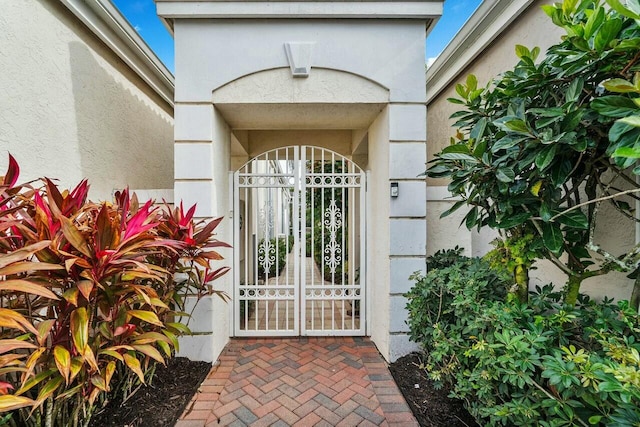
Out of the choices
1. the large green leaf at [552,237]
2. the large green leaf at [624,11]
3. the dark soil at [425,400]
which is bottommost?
the dark soil at [425,400]

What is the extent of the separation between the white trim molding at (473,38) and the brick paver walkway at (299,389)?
184 inches

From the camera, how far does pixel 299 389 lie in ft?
9.69

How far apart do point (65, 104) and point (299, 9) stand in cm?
297

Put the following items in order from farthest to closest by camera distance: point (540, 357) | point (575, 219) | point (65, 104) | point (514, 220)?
1. point (65, 104)
2. point (514, 220)
3. point (575, 219)
4. point (540, 357)

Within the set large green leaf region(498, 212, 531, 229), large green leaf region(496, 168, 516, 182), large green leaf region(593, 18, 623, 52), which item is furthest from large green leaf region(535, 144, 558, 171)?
large green leaf region(593, 18, 623, 52)

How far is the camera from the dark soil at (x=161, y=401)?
2426 millimetres

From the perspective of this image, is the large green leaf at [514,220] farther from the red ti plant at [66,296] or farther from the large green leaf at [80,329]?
the large green leaf at [80,329]

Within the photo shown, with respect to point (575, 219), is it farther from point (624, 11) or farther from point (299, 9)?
point (299, 9)

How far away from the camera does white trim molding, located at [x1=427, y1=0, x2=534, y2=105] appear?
3441 millimetres

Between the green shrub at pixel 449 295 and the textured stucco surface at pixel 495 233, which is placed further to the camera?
the green shrub at pixel 449 295

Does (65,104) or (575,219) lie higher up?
(65,104)

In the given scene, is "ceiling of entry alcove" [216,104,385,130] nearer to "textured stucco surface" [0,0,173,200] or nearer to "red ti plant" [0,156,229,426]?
"textured stucco surface" [0,0,173,200]

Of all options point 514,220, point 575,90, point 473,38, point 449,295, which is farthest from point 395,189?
point 473,38

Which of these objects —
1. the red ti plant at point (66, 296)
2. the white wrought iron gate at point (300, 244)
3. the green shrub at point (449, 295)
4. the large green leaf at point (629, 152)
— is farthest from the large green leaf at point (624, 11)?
the red ti plant at point (66, 296)
